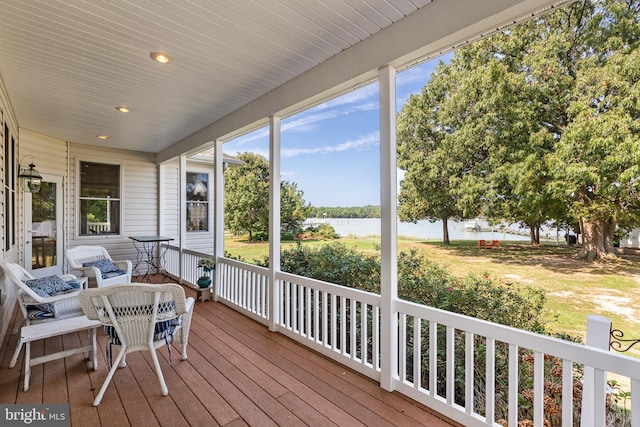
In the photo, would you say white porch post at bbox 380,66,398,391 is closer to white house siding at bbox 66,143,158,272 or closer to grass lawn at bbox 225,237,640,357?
grass lawn at bbox 225,237,640,357

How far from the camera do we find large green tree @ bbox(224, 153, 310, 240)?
4094mm

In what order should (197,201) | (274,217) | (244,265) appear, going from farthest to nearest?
(197,201), (244,265), (274,217)

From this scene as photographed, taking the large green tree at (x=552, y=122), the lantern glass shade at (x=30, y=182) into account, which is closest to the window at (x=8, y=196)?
the lantern glass shade at (x=30, y=182)

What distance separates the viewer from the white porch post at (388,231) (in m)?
2.51

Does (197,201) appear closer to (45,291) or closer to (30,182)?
(30,182)

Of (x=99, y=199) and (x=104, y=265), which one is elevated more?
(x=99, y=199)

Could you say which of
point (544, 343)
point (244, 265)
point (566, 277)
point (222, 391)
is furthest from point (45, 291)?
point (566, 277)

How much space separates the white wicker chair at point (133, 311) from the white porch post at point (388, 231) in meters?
1.65

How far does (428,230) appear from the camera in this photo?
8.47ft

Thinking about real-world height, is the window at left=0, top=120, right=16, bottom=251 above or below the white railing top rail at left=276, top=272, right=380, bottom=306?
above

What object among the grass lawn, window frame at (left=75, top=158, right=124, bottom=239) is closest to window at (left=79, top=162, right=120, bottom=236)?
window frame at (left=75, top=158, right=124, bottom=239)

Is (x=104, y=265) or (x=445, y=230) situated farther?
(x=104, y=265)

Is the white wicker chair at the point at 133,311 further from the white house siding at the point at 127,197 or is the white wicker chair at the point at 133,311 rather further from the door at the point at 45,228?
the white house siding at the point at 127,197

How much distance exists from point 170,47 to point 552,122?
2.98 metres
